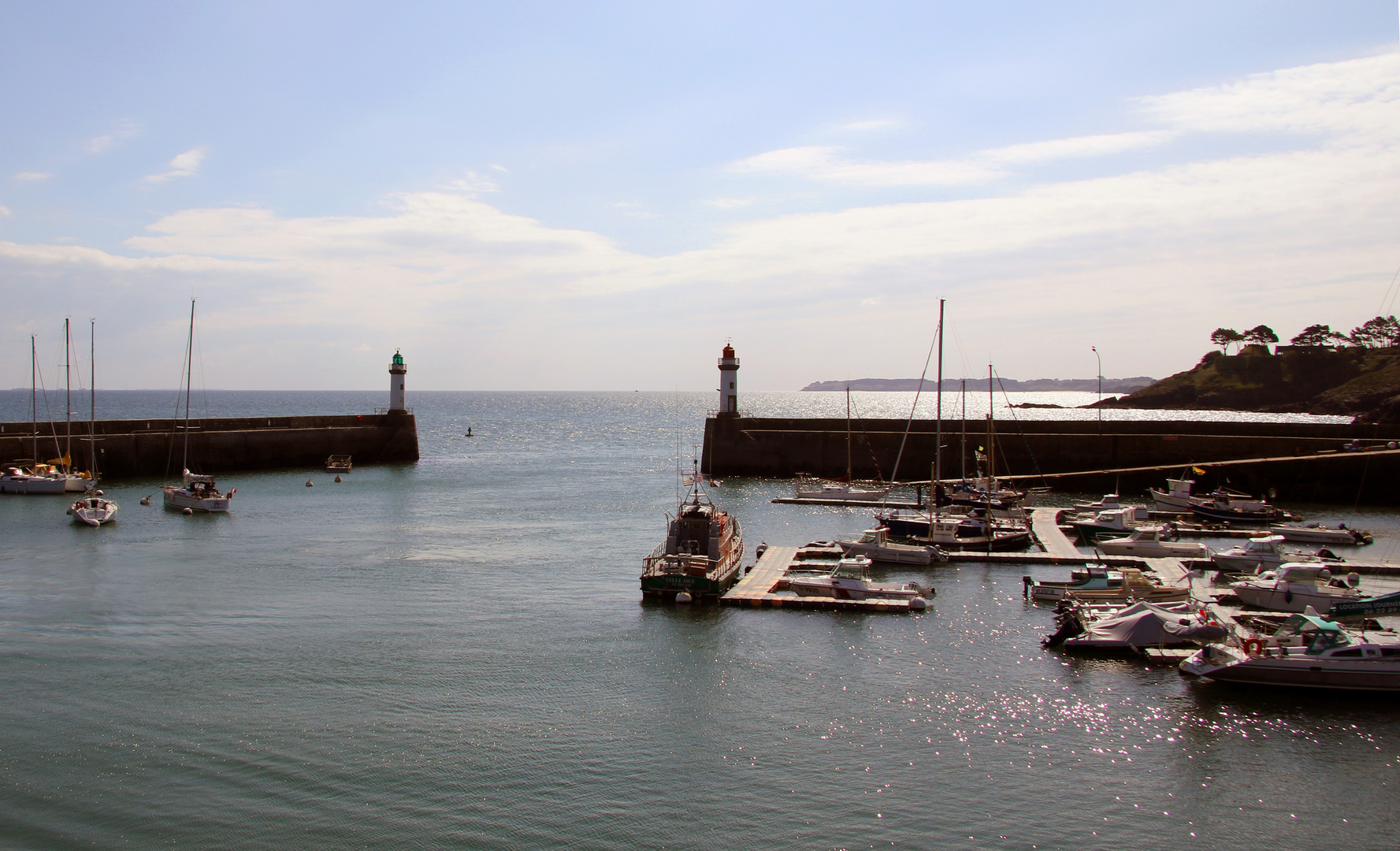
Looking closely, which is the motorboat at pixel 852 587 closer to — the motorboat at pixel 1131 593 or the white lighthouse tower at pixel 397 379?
the motorboat at pixel 1131 593

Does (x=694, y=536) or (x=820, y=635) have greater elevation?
(x=694, y=536)

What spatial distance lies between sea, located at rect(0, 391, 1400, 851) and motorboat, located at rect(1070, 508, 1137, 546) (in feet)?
24.2

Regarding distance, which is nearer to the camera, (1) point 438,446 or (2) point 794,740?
(2) point 794,740

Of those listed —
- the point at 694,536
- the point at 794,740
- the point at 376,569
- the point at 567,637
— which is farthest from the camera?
the point at 376,569

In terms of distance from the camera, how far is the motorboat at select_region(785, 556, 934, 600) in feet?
93.0

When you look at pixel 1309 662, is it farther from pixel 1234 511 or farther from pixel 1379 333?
pixel 1379 333

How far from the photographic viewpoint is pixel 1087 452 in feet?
188

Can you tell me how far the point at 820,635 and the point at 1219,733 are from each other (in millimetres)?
→ 9685

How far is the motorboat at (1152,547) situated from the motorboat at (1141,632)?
36.3 feet

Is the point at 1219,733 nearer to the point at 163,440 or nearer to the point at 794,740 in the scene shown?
the point at 794,740

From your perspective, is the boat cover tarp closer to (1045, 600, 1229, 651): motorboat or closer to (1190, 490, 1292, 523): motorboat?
(1045, 600, 1229, 651): motorboat

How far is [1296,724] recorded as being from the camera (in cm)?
1870

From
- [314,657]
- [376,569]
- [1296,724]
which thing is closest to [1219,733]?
[1296,724]

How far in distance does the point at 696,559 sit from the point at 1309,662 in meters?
16.2
